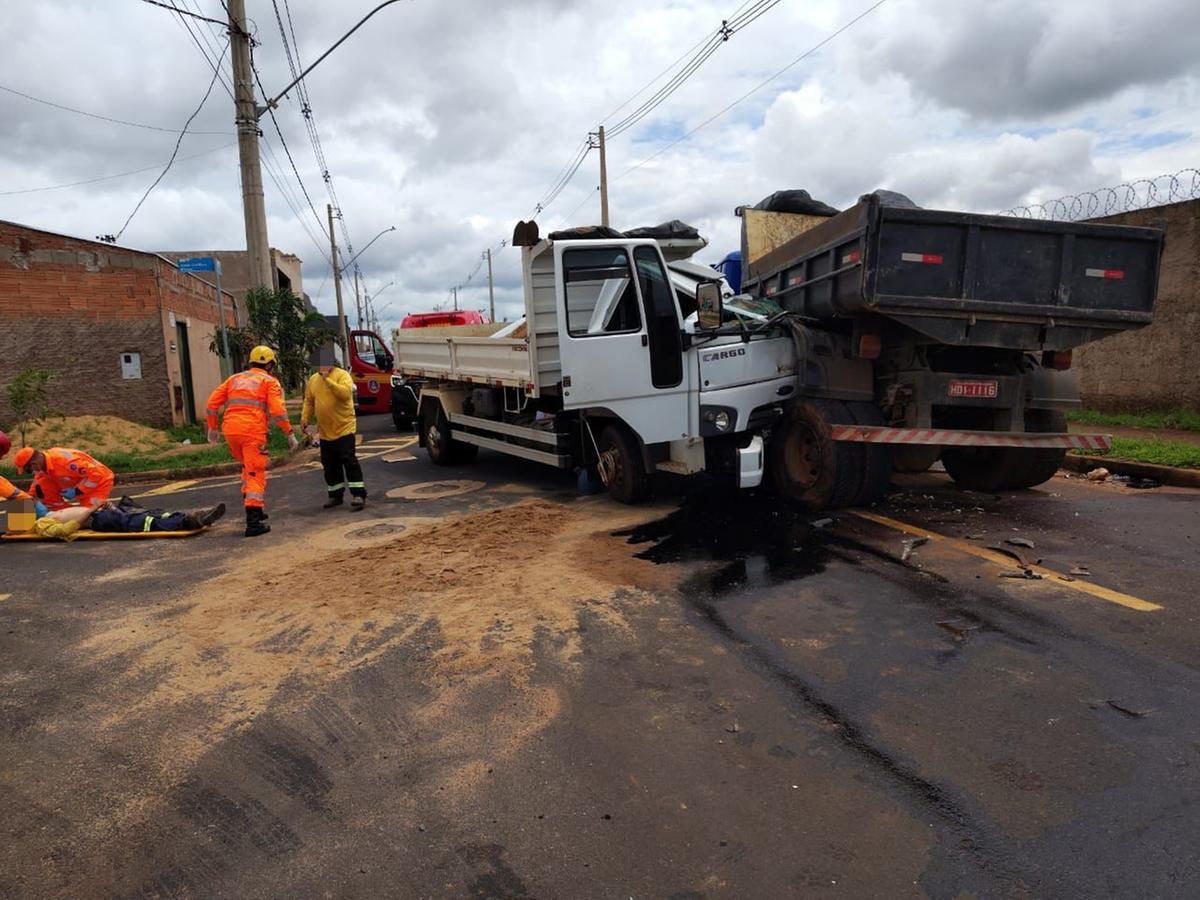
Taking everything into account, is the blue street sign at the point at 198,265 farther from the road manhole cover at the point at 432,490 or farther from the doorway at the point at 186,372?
the road manhole cover at the point at 432,490

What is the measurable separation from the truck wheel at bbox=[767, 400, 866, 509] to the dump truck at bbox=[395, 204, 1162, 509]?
16mm

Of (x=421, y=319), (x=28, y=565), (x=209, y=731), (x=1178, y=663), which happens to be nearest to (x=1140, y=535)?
(x=1178, y=663)

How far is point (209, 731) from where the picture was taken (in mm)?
3451

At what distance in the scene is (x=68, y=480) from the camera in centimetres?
743

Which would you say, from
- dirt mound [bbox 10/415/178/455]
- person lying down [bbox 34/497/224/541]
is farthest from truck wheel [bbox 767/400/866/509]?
dirt mound [bbox 10/415/178/455]

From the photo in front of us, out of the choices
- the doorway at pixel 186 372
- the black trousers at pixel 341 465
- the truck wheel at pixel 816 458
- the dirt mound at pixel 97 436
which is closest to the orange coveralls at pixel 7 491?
the black trousers at pixel 341 465

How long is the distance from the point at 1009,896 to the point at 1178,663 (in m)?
2.08

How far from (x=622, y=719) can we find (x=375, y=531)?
14.4 feet

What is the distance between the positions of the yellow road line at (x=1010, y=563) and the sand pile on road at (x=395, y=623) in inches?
84.6

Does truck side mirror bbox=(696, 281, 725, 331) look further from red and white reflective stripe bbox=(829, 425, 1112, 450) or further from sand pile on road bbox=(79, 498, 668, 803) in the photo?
sand pile on road bbox=(79, 498, 668, 803)

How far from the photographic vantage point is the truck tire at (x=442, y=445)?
35.5 feet

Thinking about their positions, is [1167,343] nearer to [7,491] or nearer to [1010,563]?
[1010,563]

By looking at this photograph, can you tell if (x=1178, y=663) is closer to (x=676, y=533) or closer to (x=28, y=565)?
(x=676, y=533)

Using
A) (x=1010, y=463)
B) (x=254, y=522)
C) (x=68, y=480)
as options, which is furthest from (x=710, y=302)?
(x=68, y=480)
